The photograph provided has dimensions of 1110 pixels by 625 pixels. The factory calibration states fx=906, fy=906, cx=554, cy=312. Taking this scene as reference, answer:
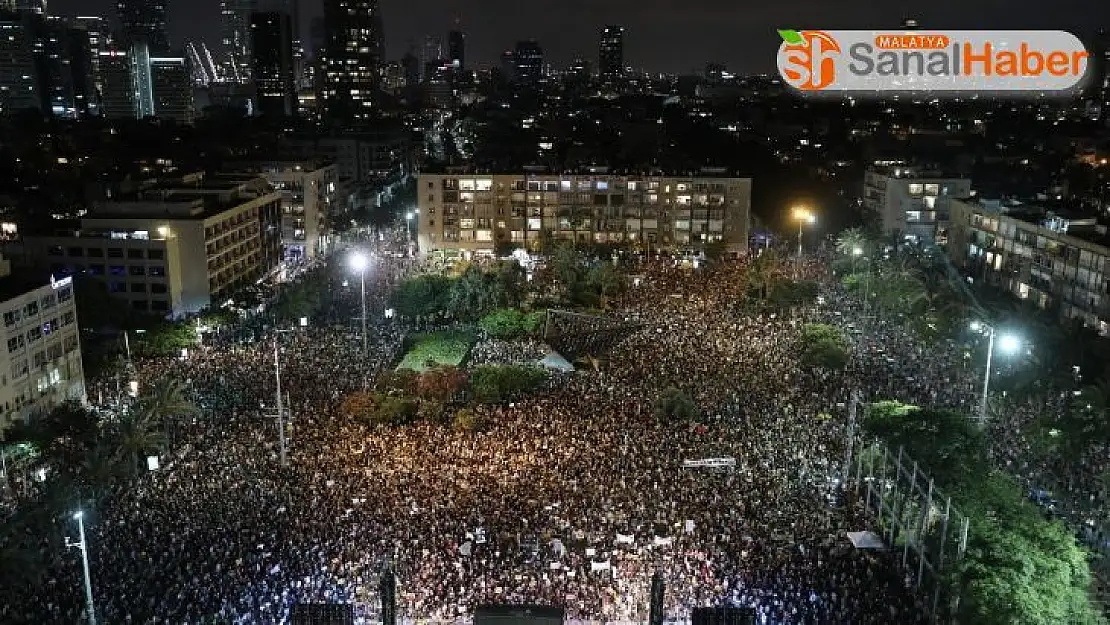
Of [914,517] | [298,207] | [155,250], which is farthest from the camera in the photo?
[298,207]

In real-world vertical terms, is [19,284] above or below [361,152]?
below

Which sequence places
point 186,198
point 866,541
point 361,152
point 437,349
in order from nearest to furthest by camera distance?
point 866,541 < point 437,349 < point 186,198 < point 361,152


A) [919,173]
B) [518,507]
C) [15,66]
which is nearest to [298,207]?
[919,173]

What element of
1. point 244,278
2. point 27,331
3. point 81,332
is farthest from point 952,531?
point 244,278

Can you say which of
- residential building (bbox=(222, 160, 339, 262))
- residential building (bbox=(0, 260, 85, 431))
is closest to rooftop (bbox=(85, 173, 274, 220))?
residential building (bbox=(222, 160, 339, 262))

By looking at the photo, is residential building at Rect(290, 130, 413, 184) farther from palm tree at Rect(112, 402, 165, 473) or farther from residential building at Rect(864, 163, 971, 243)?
palm tree at Rect(112, 402, 165, 473)

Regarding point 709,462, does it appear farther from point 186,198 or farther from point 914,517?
point 186,198
